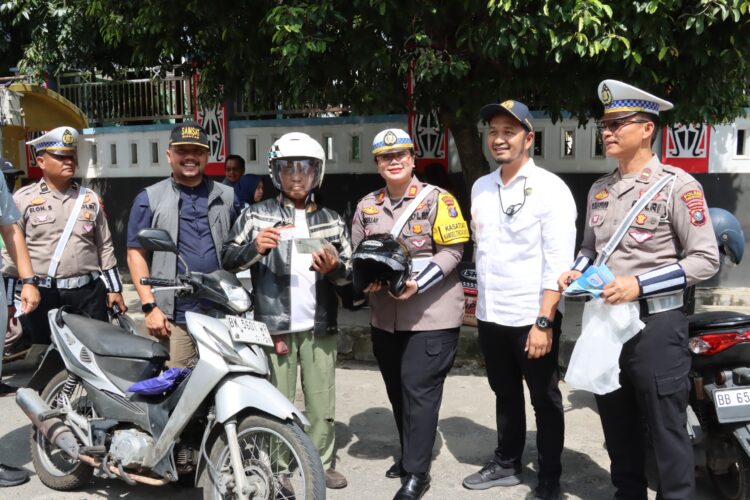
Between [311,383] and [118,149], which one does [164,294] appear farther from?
[118,149]

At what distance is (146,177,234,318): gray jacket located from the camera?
3803 mm

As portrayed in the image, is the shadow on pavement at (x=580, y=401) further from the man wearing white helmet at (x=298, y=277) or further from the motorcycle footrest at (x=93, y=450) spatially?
the motorcycle footrest at (x=93, y=450)

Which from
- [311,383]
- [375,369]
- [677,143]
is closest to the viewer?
[311,383]

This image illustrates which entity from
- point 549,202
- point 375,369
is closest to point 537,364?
point 549,202

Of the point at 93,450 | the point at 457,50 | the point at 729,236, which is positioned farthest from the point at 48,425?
the point at 457,50

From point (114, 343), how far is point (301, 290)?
97 centimetres

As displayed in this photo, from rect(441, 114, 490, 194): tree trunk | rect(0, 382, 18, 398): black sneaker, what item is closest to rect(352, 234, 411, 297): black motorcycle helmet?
rect(441, 114, 490, 194): tree trunk

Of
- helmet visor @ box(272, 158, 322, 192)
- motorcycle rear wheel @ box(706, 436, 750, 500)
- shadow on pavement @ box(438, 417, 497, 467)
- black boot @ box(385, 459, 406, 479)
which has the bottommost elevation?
shadow on pavement @ box(438, 417, 497, 467)

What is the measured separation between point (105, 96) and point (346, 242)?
763 cm

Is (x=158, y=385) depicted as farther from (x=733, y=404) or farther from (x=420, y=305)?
(x=733, y=404)

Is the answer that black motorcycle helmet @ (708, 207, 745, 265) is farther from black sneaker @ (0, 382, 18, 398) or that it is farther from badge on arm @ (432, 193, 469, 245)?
black sneaker @ (0, 382, 18, 398)

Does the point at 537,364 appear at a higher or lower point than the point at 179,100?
lower

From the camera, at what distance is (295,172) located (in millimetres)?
3531

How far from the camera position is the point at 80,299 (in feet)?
15.6
